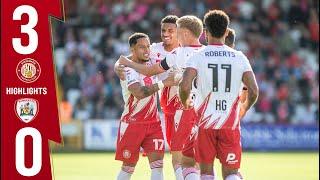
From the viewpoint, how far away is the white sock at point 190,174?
11.3 metres

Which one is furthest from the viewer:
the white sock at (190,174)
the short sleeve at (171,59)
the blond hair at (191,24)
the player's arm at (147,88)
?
the short sleeve at (171,59)

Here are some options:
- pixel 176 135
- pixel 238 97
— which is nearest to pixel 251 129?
pixel 176 135

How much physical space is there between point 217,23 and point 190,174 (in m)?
2.18

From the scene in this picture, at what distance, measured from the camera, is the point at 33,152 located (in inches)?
413

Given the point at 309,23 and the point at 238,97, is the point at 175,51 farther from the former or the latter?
the point at 309,23

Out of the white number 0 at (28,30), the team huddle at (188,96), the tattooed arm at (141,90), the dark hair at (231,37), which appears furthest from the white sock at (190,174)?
the white number 0 at (28,30)

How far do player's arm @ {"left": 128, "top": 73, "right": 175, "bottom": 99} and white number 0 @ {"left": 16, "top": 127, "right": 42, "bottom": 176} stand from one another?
1.67m

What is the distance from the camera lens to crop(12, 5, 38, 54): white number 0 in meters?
10.4

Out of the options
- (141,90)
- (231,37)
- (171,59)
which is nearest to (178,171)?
(141,90)

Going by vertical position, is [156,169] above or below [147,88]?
below

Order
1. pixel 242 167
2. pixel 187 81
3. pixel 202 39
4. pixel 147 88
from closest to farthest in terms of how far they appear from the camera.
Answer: pixel 187 81, pixel 147 88, pixel 242 167, pixel 202 39

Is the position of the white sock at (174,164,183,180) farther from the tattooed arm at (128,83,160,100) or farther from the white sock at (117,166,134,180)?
the tattooed arm at (128,83,160,100)

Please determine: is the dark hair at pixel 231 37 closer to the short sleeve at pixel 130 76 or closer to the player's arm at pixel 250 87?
the short sleeve at pixel 130 76

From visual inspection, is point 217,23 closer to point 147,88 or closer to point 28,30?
point 147,88
